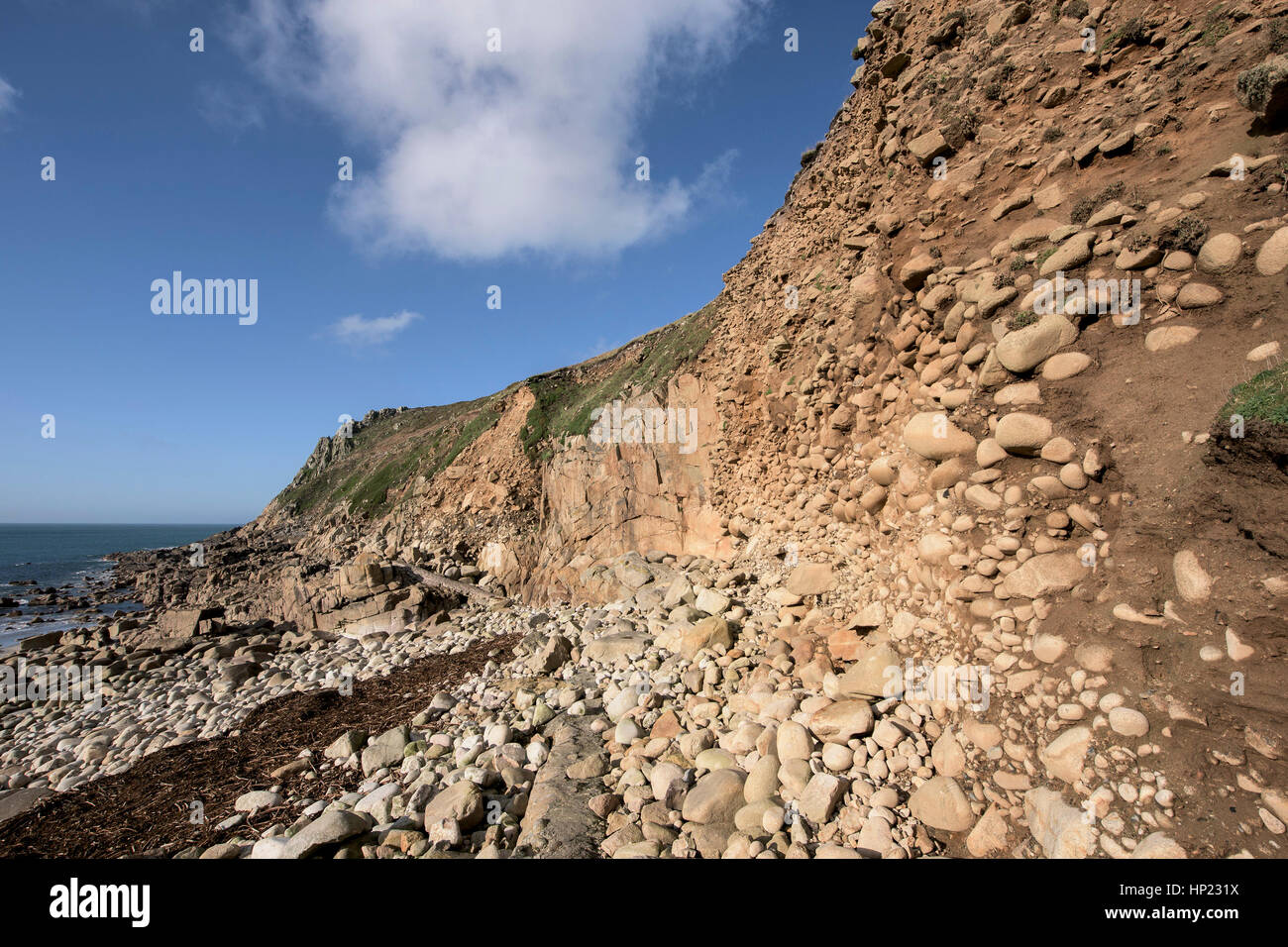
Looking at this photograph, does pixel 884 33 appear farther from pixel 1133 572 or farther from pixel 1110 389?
pixel 1133 572

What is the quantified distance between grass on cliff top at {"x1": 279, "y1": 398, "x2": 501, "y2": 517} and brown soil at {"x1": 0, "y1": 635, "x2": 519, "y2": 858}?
18.8 metres

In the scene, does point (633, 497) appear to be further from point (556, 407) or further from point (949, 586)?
point (949, 586)

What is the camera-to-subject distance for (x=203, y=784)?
6723 millimetres

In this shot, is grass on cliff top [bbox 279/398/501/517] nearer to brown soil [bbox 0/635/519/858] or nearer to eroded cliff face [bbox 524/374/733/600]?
eroded cliff face [bbox 524/374/733/600]

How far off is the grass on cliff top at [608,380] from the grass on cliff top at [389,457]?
13.0 ft

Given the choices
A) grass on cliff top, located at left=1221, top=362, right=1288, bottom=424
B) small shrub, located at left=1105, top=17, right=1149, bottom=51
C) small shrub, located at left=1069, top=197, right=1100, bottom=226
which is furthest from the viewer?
small shrub, located at left=1105, top=17, right=1149, bottom=51

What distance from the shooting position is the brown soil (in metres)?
5.85
